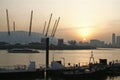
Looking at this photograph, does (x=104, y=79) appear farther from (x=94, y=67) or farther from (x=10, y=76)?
(x=10, y=76)

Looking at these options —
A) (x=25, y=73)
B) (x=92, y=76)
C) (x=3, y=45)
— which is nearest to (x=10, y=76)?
(x=25, y=73)

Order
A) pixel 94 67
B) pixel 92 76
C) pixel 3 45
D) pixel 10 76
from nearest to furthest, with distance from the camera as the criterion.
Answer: pixel 10 76 < pixel 92 76 < pixel 94 67 < pixel 3 45

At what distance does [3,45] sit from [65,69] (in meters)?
158

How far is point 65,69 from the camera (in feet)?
149

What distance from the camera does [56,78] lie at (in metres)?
42.8

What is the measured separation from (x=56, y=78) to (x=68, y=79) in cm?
171

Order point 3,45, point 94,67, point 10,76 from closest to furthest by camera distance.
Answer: point 10,76
point 94,67
point 3,45

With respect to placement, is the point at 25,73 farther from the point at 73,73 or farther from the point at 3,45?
the point at 3,45

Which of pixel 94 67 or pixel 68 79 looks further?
pixel 94 67

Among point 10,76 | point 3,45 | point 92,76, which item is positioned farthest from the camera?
point 3,45

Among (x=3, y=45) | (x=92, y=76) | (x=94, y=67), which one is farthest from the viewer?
(x=3, y=45)

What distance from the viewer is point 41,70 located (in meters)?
43.5

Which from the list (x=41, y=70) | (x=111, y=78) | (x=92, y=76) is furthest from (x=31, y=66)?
(x=111, y=78)

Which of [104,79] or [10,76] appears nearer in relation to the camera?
[10,76]
